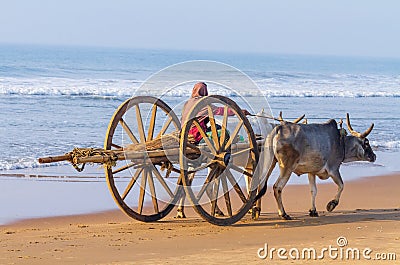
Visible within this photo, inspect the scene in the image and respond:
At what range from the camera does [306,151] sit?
35.0 feet

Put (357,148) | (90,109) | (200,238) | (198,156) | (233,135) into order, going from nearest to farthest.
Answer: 1. (200,238)
2. (198,156)
3. (233,135)
4. (357,148)
5. (90,109)

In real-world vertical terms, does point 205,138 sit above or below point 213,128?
below

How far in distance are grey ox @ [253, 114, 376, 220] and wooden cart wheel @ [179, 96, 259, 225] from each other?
49cm

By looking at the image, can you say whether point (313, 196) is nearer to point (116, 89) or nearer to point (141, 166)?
point (141, 166)

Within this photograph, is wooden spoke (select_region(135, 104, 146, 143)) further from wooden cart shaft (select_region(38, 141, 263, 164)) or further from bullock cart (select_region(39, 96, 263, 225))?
wooden cart shaft (select_region(38, 141, 263, 164))

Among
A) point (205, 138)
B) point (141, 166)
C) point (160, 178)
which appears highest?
point (205, 138)

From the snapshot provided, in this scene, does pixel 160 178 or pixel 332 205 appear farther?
pixel 332 205

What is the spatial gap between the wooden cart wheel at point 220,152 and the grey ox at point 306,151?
487mm

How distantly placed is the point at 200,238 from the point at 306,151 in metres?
2.29

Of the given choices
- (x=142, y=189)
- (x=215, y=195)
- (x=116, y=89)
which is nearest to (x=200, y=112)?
(x=215, y=195)

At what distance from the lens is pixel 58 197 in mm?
12242

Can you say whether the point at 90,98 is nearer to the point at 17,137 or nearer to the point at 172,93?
the point at 172,93

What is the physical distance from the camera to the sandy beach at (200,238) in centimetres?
820

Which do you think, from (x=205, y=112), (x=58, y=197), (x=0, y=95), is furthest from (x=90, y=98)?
(x=205, y=112)
